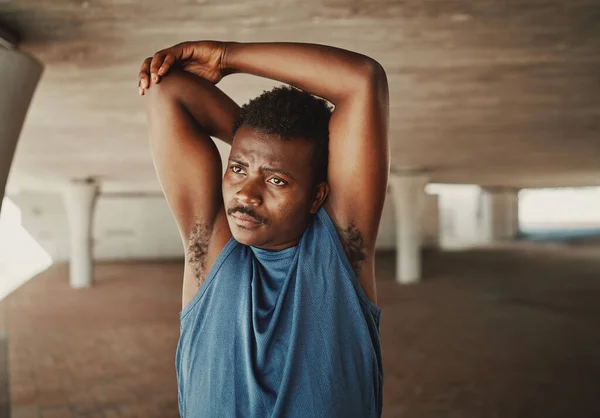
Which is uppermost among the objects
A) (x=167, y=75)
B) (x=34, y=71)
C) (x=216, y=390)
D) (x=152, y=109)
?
(x=34, y=71)

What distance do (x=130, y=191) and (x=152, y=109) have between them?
2512 centimetres

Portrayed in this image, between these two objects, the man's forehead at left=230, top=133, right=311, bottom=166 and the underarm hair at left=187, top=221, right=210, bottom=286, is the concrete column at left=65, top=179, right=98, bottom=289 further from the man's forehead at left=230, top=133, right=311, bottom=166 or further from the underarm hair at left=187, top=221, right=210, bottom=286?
the man's forehead at left=230, top=133, right=311, bottom=166

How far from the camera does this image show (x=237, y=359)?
171 centimetres

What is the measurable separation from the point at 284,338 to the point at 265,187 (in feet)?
1.60

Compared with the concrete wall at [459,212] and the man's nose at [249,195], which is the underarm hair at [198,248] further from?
the concrete wall at [459,212]

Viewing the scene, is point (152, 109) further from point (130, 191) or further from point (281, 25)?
point (130, 191)

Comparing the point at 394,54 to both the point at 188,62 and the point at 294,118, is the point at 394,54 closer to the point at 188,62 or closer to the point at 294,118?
the point at 188,62

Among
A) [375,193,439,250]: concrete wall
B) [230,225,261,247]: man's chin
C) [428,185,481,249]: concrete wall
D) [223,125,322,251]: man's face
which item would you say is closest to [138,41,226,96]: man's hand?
[223,125,322,251]: man's face

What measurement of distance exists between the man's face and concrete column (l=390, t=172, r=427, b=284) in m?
15.5

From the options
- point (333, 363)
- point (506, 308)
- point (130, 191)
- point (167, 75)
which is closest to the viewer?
point (333, 363)

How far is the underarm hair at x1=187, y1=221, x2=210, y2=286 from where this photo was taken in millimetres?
1929

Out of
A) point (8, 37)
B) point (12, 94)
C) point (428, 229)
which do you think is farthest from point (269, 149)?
point (428, 229)

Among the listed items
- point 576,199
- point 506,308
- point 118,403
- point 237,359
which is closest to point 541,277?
point 506,308

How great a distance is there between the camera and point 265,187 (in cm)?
174
